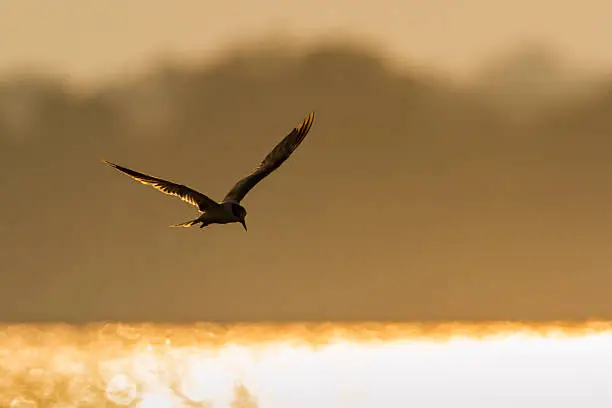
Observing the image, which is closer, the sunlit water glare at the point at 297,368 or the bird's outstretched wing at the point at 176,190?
the bird's outstretched wing at the point at 176,190

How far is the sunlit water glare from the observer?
22734 millimetres

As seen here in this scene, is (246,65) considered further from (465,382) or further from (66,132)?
(465,382)

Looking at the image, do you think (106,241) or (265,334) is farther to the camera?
(106,241)

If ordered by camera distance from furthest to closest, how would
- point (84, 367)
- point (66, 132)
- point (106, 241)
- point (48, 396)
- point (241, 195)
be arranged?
point (66, 132) < point (106, 241) < point (84, 367) < point (48, 396) < point (241, 195)

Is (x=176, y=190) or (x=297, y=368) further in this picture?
(x=297, y=368)

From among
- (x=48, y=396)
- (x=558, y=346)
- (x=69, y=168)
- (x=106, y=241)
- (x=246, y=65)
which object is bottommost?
(x=48, y=396)

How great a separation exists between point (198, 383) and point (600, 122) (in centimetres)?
2373

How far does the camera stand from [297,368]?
24.5 meters

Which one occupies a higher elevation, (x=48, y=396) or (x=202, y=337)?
(x=202, y=337)

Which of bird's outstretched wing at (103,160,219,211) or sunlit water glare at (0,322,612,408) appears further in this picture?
sunlit water glare at (0,322,612,408)

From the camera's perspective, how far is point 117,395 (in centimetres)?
2244

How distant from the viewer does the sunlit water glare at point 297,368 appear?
22.7 metres

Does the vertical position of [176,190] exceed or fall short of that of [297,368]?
it falls short

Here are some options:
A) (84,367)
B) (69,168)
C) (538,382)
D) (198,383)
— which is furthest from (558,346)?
(69,168)
